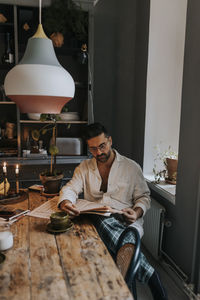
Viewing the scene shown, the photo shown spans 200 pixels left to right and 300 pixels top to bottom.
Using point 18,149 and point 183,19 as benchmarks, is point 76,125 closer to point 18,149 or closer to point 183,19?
point 18,149

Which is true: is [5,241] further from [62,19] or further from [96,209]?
[62,19]

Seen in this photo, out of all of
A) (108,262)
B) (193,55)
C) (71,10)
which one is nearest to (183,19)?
(193,55)

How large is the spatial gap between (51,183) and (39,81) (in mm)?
1011

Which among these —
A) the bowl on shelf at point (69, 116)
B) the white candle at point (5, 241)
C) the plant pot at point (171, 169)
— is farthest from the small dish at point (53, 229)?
the bowl on shelf at point (69, 116)

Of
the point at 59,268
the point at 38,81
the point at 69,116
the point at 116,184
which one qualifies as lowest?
the point at 59,268

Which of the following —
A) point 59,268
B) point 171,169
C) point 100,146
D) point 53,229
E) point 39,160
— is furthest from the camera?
point 39,160

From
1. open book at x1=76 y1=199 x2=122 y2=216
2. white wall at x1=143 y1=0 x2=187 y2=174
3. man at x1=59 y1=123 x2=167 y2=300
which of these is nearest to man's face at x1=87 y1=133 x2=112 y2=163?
man at x1=59 y1=123 x2=167 y2=300

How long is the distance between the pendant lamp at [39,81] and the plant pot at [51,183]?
78 cm

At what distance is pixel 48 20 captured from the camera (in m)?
2.98

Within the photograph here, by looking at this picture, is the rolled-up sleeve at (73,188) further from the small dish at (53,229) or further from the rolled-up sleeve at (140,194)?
the rolled-up sleeve at (140,194)

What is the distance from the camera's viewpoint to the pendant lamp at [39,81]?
1315mm

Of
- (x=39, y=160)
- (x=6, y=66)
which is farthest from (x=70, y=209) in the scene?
(x=6, y=66)

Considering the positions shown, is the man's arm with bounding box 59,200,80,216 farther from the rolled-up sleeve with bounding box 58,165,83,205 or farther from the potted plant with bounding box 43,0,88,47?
the potted plant with bounding box 43,0,88,47

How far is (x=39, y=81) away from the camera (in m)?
1.31
